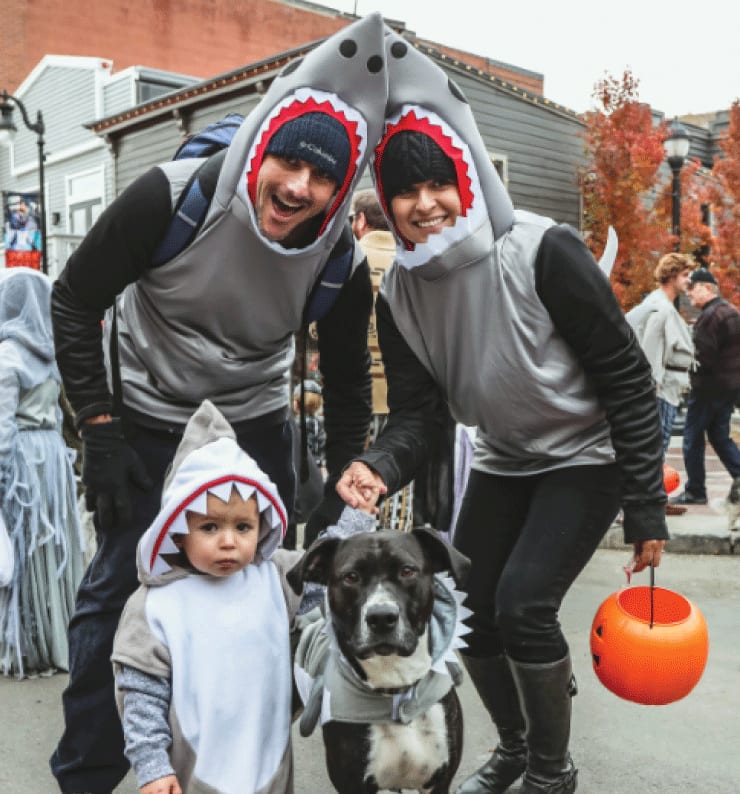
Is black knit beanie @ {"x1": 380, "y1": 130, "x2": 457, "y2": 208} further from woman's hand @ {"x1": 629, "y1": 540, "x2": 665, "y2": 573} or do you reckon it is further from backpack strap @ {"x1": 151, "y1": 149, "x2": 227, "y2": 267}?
woman's hand @ {"x1": 629, "y1": 540, "x2": 665, "y2": 573}

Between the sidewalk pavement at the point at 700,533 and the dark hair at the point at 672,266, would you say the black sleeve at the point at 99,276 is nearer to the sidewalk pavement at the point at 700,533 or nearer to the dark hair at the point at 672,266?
the sidewalk pavement at the point at 700,533

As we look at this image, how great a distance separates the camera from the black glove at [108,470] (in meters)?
2.66

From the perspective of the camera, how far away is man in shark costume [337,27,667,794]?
2572 mm

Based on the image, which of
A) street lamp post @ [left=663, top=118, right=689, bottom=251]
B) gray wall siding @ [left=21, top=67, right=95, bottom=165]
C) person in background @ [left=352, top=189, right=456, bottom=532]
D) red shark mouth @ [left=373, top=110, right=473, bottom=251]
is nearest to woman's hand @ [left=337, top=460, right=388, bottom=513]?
red shark mouth @ [left=373, top=110, right=473, bottom=251]

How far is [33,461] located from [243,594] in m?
2.34

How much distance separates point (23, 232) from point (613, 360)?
638 inches

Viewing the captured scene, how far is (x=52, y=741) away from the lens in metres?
3.57

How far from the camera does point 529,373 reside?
264cm

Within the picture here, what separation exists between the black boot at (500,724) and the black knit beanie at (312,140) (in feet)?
5.33

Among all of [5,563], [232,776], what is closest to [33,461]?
[5,563]

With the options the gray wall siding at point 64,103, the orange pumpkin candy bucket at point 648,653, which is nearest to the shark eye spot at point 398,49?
the orange pumpkin candy bucket at point 648,653

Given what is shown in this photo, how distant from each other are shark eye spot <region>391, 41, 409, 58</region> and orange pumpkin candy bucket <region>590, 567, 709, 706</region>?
68.8 inches

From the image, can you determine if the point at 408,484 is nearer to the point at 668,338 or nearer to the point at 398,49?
the point at 398,49

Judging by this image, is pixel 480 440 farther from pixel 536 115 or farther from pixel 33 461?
pixel 536 115
